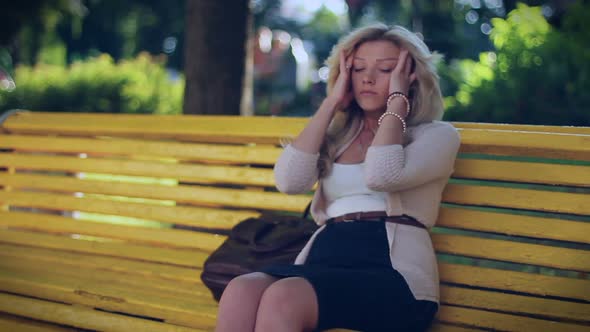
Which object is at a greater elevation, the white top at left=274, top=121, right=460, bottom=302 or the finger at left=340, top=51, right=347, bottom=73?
the finger at left=340, top=51, right=347, bottom=73

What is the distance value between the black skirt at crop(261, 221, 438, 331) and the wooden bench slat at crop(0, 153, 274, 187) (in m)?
0.93

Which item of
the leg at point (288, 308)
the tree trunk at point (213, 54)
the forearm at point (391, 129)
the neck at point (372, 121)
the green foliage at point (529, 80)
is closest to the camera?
the leg at point (288, 308)

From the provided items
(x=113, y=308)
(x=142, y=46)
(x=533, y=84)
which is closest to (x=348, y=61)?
(x=113, y=308)

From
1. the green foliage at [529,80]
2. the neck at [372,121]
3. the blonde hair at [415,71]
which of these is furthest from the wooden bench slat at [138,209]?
the green foliage at [529,80]

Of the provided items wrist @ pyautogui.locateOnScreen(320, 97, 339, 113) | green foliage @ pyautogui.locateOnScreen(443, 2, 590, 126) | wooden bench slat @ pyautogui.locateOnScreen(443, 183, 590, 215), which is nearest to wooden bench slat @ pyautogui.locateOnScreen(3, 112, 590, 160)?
wooden bench slat @ pyautogui.locateOnScreen(443, 183, 590, 215)

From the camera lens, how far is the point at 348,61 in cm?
344

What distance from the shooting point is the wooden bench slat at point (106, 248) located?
402 centimetres

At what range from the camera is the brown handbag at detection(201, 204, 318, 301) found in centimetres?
336

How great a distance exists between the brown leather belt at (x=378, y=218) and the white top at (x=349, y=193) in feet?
0.06

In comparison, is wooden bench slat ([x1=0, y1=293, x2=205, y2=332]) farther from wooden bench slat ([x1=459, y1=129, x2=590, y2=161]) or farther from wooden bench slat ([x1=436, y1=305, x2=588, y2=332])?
wooden bench slat ([x1=459, y1=129, x2=590, y2=161])

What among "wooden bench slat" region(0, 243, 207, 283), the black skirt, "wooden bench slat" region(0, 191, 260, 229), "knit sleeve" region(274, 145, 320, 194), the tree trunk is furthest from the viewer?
the tree trunk

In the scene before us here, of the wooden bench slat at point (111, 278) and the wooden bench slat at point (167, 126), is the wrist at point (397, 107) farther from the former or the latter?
the wooden bench slat at point (111, 278)

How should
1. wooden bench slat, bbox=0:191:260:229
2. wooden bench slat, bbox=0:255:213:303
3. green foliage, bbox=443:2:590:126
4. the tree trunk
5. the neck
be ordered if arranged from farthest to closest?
green foliage, bbox=443:2:590:126 < the tree trunk < wooden bench slat, bbox=0:191:260:229 < wooden bench slat, bbox=0:255:213:303 < the neck

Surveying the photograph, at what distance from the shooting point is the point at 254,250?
336cm
